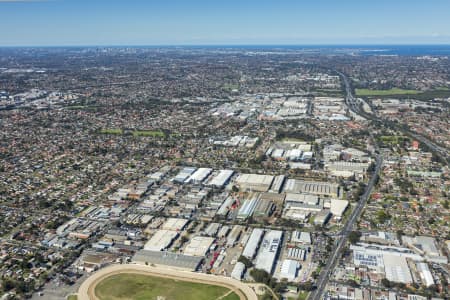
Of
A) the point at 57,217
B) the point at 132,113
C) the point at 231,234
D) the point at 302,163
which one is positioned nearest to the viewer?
the point at 231,234

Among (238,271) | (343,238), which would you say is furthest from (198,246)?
(343,238)

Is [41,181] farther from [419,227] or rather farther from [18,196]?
[419,227]

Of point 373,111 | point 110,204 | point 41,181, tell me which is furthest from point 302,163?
point 373,111

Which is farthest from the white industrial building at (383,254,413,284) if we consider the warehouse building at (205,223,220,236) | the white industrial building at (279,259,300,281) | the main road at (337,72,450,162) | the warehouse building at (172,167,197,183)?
the main road at (337,72,450,162)

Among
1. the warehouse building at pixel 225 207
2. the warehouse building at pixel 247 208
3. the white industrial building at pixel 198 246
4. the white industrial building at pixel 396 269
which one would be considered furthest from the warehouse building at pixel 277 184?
the white industrial building at pixel 396 269

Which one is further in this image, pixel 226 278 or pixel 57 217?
pixel 57 217
